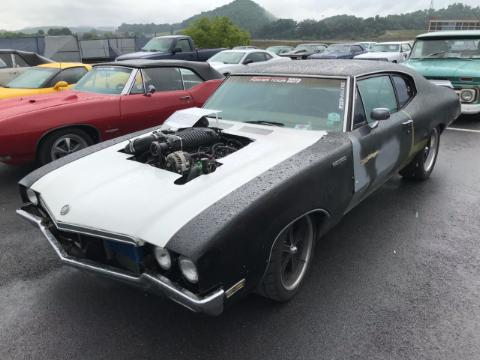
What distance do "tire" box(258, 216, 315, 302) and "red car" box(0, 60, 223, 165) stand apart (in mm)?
3543

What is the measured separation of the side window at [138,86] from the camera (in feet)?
18.7

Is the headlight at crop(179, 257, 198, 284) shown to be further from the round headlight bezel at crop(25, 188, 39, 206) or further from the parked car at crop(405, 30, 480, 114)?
the parked car at crop(405, 30, 480, 114)

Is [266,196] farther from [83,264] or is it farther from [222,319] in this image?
[83,264]

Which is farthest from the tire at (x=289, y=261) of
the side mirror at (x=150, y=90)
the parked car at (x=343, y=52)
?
the parked car at (x=343, y=52)

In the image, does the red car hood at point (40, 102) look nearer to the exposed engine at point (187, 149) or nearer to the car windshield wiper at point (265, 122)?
the exposed engine at point (187, 149)

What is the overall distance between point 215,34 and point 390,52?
547 inches

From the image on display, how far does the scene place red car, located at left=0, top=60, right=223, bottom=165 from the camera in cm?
475

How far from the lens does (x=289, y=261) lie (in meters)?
2.82

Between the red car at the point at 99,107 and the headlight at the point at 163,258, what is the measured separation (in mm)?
3385

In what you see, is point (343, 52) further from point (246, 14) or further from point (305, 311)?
point (246, 14)

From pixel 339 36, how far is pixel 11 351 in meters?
67.0

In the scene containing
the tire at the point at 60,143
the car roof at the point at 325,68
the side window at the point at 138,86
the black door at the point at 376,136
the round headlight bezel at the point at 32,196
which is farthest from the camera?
the side window at the point at 138,86

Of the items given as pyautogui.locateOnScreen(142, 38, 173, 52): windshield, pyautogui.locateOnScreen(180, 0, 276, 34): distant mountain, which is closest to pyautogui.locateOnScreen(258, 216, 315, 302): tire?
pyautogui.locateOnScreen(142, 38, 173, 52): windshield

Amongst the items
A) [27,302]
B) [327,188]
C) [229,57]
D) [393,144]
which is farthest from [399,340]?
[229,57]
